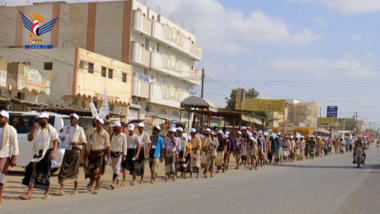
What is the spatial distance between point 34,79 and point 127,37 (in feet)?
44.1

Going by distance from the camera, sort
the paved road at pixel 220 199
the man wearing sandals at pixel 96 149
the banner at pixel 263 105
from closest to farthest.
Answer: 1. the paved road at pixel 220 199
2. the man wearing sandals at pixel 96 149
3. the banner at pixel 263 105

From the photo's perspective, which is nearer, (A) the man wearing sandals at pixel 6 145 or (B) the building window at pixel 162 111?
(A) the man wearing sandals at pixel 6 145

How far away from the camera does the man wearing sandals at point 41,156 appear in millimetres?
9836

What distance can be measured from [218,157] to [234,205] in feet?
27.8

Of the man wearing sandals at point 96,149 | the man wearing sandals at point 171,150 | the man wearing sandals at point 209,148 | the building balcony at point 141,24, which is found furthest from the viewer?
the building balcony at point 141,24

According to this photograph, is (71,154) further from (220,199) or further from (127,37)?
(127,37)

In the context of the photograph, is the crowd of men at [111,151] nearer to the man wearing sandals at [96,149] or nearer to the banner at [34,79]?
the man wearing sandals at [96,149]

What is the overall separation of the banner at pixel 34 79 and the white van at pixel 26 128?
13363mm

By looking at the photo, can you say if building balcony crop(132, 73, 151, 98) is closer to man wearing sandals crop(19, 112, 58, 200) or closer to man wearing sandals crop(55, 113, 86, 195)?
man wearing sandals crop(55, 113, 86, 195)

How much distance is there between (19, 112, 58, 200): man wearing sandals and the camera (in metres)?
9.84

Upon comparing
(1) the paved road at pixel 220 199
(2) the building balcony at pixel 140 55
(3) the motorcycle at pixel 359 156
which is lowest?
(1) the paved road at pixel 220 199

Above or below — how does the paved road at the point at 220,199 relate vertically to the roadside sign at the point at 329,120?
below

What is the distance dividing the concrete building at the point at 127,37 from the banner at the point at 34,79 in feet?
38.9

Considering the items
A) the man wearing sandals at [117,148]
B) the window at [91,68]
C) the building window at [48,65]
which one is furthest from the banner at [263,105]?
the man wearing sandals at [117,148]
